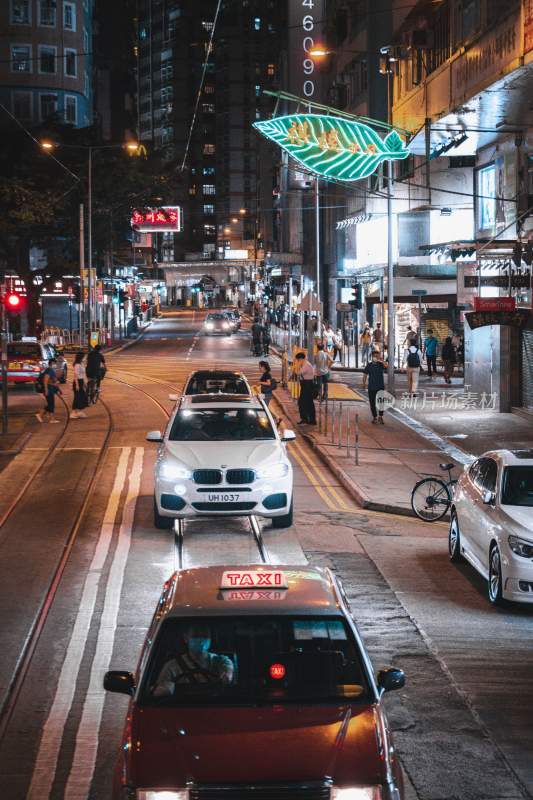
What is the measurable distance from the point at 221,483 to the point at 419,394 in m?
22.7

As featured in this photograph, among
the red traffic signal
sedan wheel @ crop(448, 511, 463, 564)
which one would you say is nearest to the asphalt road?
sedan wheel @ crop(448, 511, 463, 564)

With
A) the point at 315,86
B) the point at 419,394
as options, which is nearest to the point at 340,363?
the point at 419,394

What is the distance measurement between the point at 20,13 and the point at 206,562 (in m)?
74.0

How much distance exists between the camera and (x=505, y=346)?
3109 cm

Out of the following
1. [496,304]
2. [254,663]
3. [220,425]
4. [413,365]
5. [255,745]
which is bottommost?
[255,745]

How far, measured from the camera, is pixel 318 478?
21062 mm

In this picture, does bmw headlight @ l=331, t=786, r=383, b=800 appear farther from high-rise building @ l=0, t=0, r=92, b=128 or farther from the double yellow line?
high-rise building @ l=0, t=0, r=92, b=128

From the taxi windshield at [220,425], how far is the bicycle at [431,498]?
7.95ft

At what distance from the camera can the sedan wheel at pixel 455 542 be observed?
46.4 ft

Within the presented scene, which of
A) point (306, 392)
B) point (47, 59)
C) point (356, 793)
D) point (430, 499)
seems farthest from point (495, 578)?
point (47, 59)

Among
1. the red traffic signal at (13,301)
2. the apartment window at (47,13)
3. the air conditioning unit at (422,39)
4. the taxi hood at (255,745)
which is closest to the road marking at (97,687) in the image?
the taxi hood at (255,745)

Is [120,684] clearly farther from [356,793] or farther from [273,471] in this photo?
[273,471]

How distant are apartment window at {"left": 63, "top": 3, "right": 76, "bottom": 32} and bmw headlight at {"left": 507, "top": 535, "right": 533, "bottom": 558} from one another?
Answer: 77.5m

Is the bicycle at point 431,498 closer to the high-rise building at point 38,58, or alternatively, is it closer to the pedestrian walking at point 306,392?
the pedestrian walking at point 306,392
